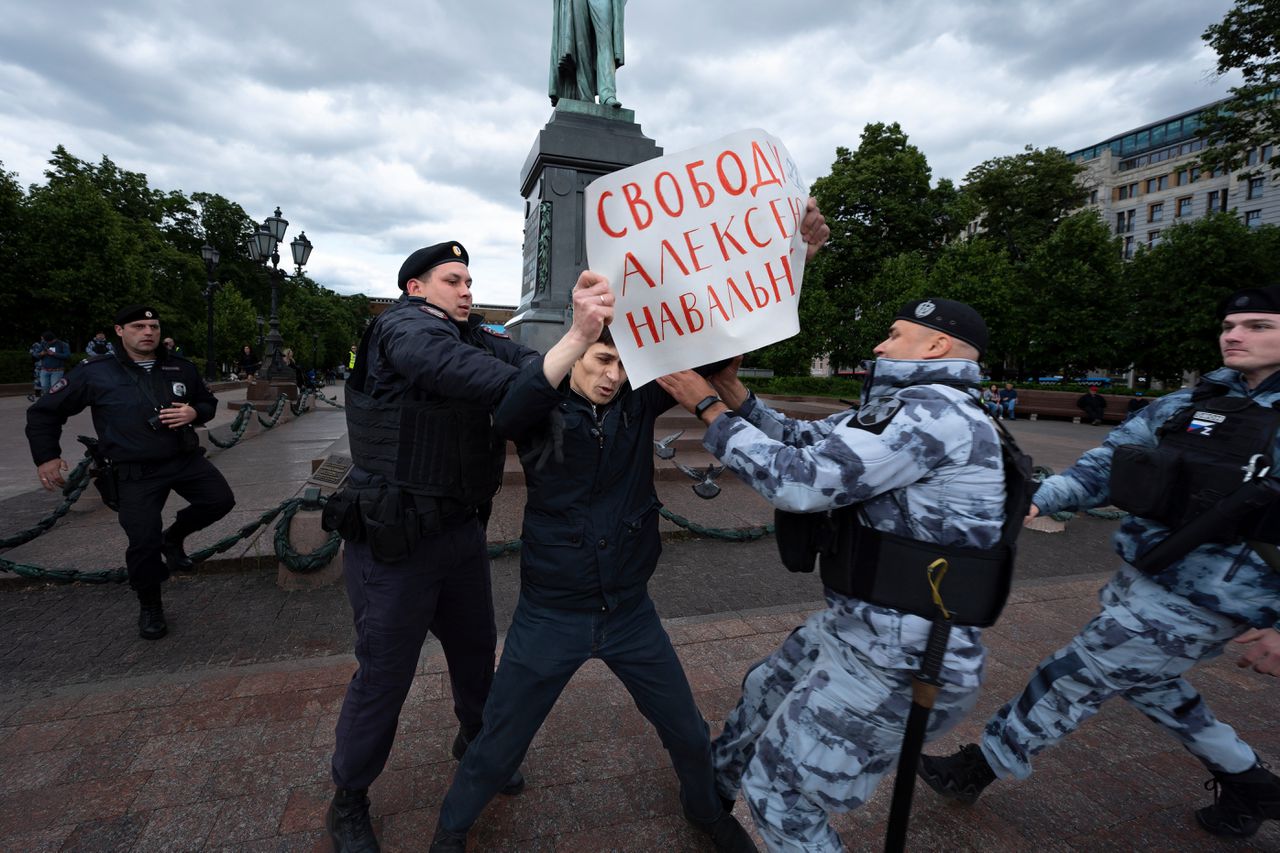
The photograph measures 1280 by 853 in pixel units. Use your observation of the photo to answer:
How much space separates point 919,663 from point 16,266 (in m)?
38.5

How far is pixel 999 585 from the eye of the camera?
1.67 metres

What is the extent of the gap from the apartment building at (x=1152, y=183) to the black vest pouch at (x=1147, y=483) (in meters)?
64.6

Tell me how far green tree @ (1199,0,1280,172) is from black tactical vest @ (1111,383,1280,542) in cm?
2066

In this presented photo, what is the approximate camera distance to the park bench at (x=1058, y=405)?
851 inches

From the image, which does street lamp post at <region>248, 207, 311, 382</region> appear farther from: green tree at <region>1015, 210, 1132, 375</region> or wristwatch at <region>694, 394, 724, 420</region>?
green tree at <region>1015, 210, 1132, 375</region>

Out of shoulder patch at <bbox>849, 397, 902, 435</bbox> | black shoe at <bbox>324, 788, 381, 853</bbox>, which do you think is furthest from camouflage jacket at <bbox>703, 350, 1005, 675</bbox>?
black shoe at <bbox>324, 788, 381, 853</bbox>

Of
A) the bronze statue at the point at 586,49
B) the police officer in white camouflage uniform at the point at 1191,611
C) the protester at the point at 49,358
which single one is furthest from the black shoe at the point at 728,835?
the protester at the point at 49,358

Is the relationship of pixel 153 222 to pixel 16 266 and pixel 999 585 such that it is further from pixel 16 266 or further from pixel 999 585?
pixel 999 585

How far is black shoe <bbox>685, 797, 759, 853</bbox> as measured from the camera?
215cm

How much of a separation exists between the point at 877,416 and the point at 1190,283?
1219 inches

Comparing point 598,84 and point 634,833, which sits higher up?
point 598,84

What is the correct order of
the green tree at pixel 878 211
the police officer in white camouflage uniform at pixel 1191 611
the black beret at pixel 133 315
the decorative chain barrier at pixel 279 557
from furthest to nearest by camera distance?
the green tree at pixel 878 211 → the decorative chain barrier at pixel 279 557 → the black beret at pixel 133 315 → the police officer in white camouflage uniform at pixel 1191 611

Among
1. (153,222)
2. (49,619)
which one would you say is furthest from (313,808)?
(153,222)

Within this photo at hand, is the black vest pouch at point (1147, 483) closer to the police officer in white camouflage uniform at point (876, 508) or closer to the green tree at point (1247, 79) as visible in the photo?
the police officer in white camouflage uniform at point (876, 508)
